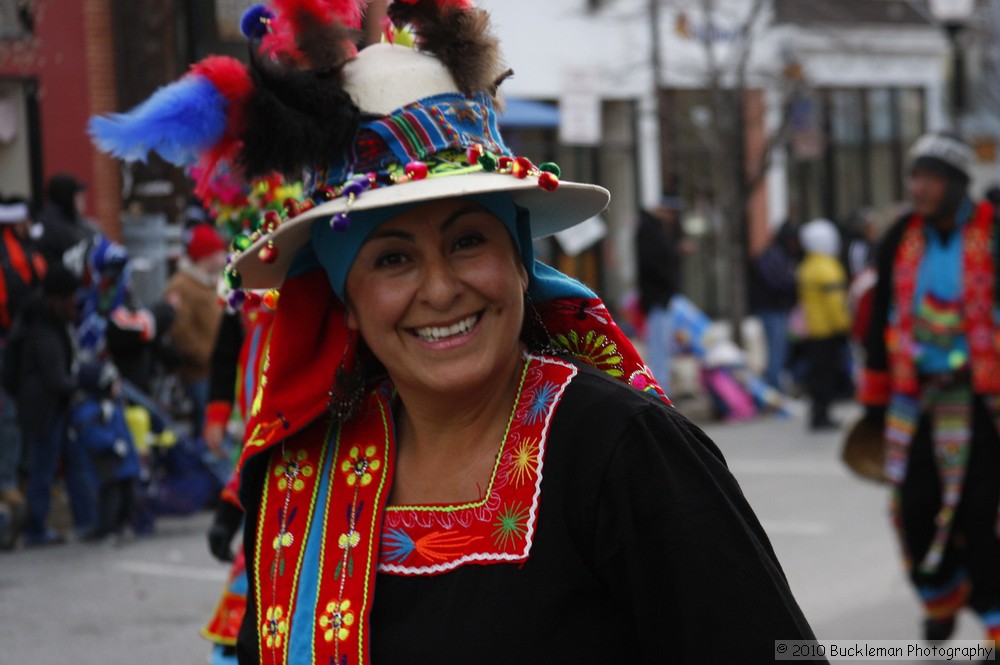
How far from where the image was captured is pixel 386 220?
7.84 feet

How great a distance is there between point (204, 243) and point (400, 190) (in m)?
8.22

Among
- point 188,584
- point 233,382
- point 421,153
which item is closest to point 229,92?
point 421,153

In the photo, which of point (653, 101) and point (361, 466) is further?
point (653, 101)

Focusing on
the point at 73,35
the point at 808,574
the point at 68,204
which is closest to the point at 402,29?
the point at 808,574

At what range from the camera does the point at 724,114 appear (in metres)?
18.1

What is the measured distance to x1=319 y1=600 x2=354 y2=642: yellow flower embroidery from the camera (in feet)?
7.58

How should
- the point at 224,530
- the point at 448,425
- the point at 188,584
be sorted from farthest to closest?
the point at 188,584 → the point at 224,530 → the point at 448,425

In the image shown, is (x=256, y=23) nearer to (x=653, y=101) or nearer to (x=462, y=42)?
(x=462, y=42)

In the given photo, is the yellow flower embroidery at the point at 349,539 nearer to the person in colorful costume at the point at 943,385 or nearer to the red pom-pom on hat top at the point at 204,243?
the person in colorful costume at the point at 943,385

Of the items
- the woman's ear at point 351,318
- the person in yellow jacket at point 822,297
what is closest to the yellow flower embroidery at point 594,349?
the woman's ear at point 351,318

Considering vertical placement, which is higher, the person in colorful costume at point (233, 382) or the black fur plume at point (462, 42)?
the black fur plume at point (462, 42)

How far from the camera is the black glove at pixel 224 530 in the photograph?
4801 mm

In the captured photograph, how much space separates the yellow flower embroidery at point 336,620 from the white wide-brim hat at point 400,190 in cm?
61

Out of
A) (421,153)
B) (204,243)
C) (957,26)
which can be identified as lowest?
(204,243)
